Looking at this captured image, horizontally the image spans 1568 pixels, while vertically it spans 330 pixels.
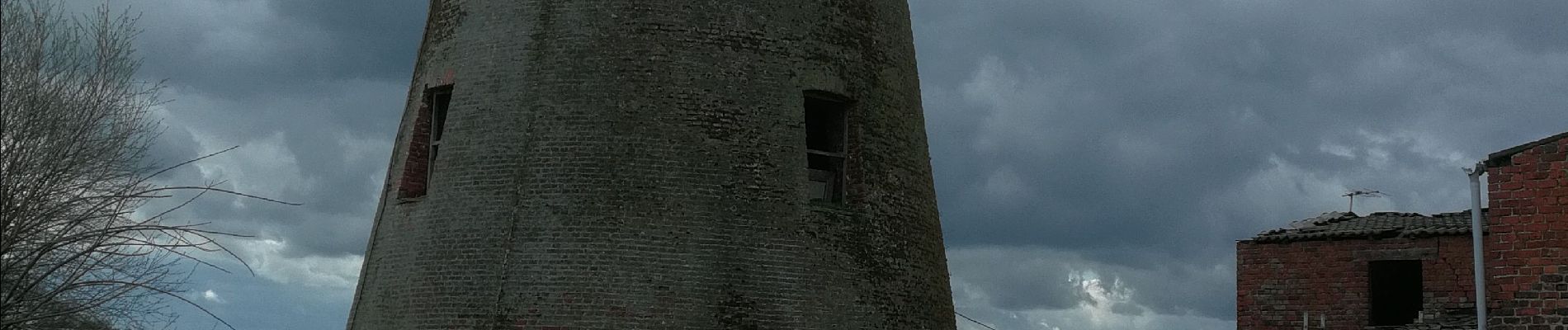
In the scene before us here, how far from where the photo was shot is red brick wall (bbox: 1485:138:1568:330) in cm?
1412

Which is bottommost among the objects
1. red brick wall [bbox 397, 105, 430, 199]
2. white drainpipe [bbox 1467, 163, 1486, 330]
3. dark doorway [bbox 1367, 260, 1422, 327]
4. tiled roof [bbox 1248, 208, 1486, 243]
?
white drainpipe [bbox 1467, 163, 1486, 330]

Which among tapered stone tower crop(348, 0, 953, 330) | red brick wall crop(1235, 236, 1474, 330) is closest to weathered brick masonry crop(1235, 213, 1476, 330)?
red brick wall crop(1235, 236, 1474, 330)

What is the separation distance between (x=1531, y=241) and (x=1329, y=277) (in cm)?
764

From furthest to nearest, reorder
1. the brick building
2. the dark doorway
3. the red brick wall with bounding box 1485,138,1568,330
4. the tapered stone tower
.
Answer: the dark doorway
the brick building
the tapered stone tower
the red brick wall with bounding box 1485,138,1568,330

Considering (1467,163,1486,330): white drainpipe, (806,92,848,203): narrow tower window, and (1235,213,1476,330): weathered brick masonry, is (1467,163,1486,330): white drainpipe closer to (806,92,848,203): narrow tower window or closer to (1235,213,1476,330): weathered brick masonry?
(806,92,848,203): narrow tower window

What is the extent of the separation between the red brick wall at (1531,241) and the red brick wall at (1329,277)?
21.8ft

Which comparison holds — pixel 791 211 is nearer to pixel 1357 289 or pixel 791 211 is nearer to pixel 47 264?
pixel 47 264

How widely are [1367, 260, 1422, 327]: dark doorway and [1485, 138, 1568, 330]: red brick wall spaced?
7.66 m

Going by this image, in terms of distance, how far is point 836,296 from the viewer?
16.8 metres

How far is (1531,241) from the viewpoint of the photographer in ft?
46.9

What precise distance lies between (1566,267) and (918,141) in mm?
7045

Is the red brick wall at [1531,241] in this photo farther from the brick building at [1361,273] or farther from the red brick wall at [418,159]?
the red brick wall at [418,159]

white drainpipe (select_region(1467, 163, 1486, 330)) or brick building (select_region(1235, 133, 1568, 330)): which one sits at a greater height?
brick building (select_region(1235, 133, 1568, 330))

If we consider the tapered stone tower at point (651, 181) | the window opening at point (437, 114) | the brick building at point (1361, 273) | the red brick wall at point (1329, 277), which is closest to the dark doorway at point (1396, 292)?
the brick building at point (1361, 273)
